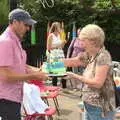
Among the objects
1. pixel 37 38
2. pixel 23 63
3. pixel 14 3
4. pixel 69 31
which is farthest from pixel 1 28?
pixel 23 63

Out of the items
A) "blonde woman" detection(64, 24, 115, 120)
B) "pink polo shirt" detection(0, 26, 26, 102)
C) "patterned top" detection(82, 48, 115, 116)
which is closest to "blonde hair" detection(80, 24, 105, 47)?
"blonde woman" detection(64, 24, 115, 120)

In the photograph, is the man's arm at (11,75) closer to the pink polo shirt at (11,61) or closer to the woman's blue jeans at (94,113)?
the pink polo shirt at (11,61)

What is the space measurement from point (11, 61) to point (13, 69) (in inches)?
3.9

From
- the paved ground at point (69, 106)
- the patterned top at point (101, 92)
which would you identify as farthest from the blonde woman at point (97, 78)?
the paved ground at point (69, 106)

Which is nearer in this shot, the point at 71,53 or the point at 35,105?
the point at 35,105

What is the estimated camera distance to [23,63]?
16.7 feet

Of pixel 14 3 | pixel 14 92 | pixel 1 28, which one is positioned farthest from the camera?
pixel 1 28

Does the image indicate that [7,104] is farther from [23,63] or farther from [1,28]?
[1,28]

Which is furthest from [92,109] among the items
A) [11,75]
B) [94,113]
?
[11,75]

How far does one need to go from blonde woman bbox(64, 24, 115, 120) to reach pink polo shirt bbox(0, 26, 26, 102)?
0.54 m

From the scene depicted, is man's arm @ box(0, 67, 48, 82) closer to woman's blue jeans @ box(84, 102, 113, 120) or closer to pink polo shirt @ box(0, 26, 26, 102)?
pink polo shirt @ box(0, 26, 26, 102)

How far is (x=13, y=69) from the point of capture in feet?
16.3

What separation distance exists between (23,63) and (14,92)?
0.31 m

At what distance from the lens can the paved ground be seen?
9039mm
